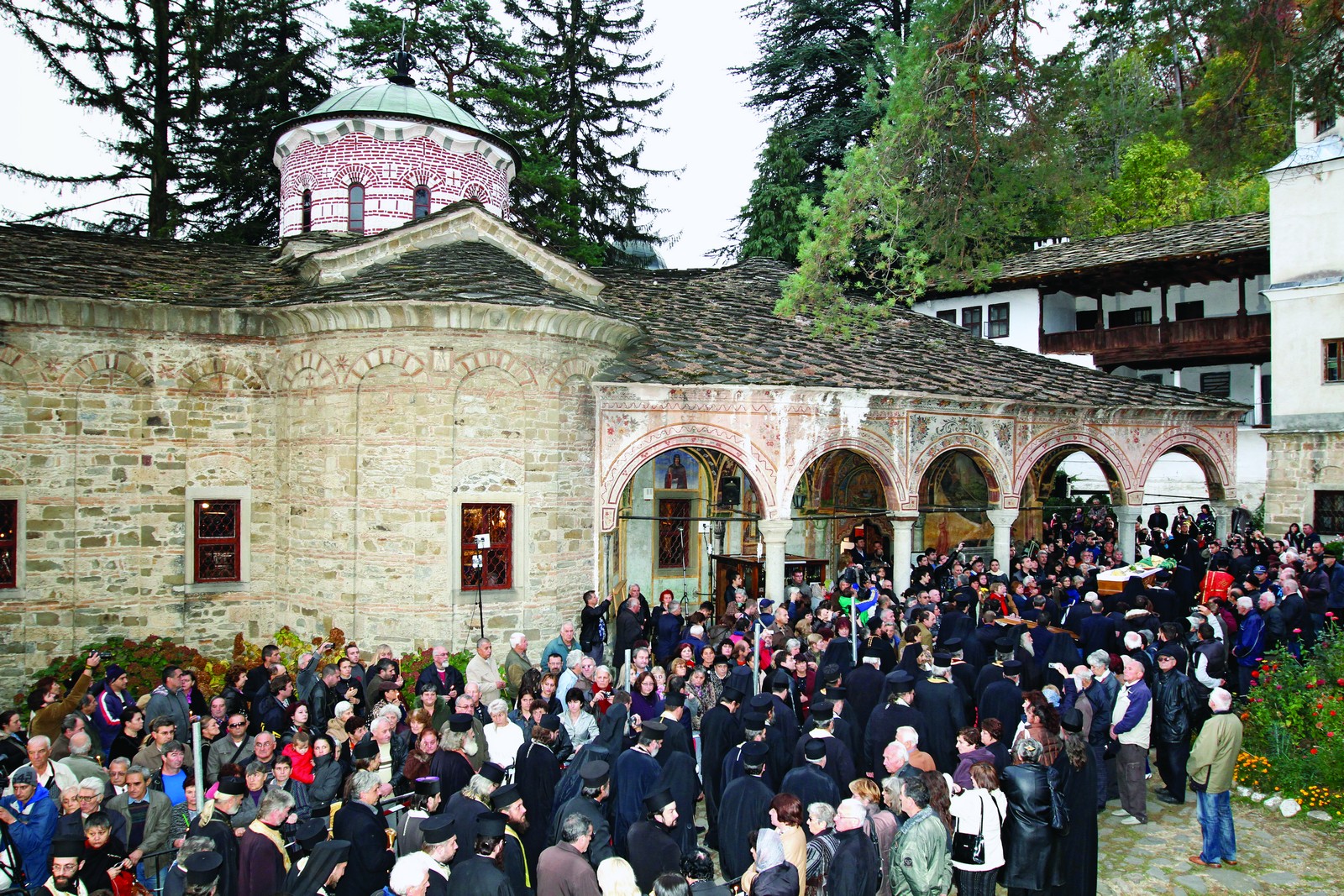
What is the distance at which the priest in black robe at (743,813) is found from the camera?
6.40m

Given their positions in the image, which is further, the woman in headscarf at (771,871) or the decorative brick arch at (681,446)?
the decorative brick arch at (681,446)

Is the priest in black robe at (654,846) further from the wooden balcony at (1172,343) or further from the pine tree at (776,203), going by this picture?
the pine tree at (776,203)

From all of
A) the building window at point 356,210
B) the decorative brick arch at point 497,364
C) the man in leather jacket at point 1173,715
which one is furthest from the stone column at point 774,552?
the building window at point 356,210

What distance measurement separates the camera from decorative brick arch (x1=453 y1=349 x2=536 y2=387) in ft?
42.5

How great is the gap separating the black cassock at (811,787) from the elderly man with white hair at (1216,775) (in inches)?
130

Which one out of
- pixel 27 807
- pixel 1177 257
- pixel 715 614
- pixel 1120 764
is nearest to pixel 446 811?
pixel 27 807

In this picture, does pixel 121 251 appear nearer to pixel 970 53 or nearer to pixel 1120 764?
pixel 970 53

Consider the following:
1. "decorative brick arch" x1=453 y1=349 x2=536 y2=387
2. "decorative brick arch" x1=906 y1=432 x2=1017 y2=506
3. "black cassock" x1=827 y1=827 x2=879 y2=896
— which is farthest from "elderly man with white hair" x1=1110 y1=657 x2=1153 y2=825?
"decorative brick arch" x1=453 y1=349 x2=536 y2=387

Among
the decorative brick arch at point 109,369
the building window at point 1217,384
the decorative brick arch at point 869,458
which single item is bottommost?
the decorative brick arch at point 869,458

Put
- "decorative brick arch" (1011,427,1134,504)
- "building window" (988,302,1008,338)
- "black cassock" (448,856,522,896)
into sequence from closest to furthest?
"black cassock" (448,856,522,896) → "decorative brick arch" (1011,427,1134,504) → "building window" (988,302,1008,338)

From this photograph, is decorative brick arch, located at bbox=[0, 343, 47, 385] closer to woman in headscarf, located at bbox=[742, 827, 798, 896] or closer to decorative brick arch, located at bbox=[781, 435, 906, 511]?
decorative brick arch, located at bbox=[781, 435, 906, 511]

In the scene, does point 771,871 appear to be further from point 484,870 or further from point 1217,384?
point 1217,384

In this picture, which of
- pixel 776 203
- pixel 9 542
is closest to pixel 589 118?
pixel 776 203

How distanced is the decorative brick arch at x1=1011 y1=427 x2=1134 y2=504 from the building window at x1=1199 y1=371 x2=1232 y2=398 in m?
6.68
